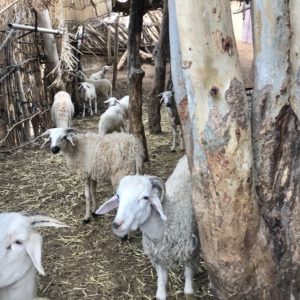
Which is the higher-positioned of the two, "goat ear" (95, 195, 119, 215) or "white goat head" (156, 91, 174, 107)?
"goat ear" (95, 195, 119, 215)

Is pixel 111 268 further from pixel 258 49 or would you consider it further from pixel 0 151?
pixel 0 151

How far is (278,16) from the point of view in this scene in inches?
97.7

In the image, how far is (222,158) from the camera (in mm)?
2502

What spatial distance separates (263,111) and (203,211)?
28.8 inches

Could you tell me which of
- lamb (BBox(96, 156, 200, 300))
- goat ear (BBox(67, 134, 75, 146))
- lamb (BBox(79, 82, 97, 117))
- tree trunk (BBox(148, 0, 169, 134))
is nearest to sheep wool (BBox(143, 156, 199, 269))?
lamb (BBox(96, 156, 200, 300))

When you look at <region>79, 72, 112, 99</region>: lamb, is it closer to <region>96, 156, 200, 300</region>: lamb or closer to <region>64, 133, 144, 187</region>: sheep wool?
<region>64, 133, 144, 187</region>: sheep wool

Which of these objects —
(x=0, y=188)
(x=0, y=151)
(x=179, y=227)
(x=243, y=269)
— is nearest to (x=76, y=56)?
(x=0, y=151)

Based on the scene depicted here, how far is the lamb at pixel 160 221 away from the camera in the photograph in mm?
3061

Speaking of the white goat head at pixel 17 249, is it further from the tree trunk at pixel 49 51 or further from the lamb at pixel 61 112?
the tree trunk at pixel 49 51

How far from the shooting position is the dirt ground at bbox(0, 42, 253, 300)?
3.67 metres

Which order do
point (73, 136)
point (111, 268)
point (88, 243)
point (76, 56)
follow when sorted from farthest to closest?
point (76, 56) → point (73, 136) → point (88, 243) → point (111, 268)

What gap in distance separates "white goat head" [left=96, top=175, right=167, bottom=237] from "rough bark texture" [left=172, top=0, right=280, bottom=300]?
47cm

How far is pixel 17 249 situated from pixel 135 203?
850mm

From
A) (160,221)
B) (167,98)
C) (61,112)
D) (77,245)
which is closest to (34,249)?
(160,221)
